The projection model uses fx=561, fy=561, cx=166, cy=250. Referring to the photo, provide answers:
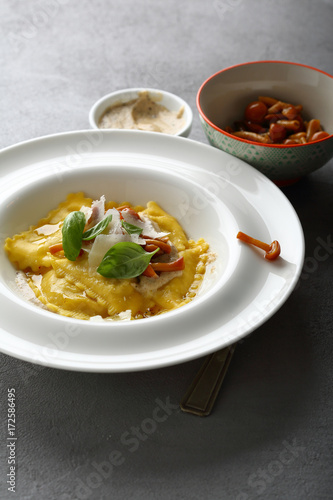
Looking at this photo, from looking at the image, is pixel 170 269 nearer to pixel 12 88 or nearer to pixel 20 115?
pixel 20 115

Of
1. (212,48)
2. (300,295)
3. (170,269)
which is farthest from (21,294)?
(212,48)

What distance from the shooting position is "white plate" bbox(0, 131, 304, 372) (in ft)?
6.75

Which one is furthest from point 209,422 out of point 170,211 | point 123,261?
point 170,211

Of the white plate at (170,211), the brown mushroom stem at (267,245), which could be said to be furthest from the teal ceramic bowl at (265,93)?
the brown mushroom stem at (267,245)

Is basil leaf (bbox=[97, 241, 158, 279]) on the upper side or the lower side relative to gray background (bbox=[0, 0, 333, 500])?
upper

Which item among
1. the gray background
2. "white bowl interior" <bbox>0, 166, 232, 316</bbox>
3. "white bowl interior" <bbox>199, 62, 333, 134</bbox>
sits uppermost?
"white bowl interior" <bbox>199, 62, 333, 134</bbox>

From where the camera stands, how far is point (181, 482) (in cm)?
198

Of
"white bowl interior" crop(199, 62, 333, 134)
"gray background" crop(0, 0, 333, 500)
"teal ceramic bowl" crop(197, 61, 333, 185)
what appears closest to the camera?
"gray background" crop(0, 0, 333, 500)

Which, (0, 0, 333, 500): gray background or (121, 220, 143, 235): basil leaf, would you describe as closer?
(0, 0, 333, 500): gray background

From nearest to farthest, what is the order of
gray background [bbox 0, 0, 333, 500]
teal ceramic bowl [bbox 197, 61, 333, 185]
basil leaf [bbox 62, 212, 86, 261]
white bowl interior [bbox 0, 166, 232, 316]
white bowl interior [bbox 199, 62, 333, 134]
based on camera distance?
gray background [bbox 0, 0, 333, 500] → basil leaf [bbox 62, 212, 86, 261] → white bowl interior [bbox 0, 166, 232, 316] → teal ceramic bowl [bbox 197, 61, 333, 185] → white bowl interior [bbox 199, 62, 333, 134]

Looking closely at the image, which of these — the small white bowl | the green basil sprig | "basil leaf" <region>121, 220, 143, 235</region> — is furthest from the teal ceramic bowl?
the green basil sprig

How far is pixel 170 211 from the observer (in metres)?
2.98

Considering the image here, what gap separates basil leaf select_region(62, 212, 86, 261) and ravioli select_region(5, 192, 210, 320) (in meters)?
0.04

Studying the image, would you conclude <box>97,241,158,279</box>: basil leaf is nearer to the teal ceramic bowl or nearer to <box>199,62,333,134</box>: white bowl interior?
the teal ceramic bowl
